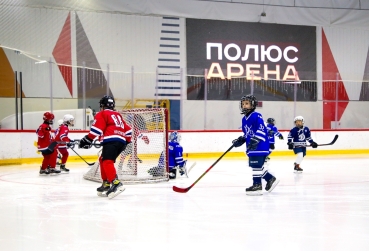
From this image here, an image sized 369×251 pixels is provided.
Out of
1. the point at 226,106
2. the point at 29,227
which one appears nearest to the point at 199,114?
the point at 226,106

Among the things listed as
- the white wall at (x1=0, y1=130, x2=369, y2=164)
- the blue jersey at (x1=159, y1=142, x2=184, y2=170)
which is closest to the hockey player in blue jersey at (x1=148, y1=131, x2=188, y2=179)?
the blue jersey at (x1=159, y1=142, x2=184, y2=170)

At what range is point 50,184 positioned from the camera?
612 centimetres

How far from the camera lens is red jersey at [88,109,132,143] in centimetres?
464

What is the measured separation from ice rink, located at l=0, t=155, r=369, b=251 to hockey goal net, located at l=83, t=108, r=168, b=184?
0.52 metres

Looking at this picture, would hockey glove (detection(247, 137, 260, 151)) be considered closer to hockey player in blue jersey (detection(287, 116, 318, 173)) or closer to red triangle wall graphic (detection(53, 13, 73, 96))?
hockey player in blue jersey (detection(287, 116, 318, 173))

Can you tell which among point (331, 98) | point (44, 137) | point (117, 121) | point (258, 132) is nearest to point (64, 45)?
point (44, 137)

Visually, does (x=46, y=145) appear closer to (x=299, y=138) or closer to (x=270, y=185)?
(x=270, y=185)

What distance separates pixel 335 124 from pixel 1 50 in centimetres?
849

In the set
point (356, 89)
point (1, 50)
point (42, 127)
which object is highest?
point (1, 50)

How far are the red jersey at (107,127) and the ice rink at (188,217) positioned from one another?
1.99 feet

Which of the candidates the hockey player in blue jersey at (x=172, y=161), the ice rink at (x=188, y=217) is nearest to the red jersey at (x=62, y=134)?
the ice rink at (x=188, y=217)

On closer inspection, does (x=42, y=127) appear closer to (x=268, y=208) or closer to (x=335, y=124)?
(x=268, y=208)

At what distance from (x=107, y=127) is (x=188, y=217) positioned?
1.45 metres

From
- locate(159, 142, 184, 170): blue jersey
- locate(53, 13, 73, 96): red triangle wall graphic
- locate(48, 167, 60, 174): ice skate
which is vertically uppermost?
locate(53, 13, 73, 96): red triangle wall graphic
